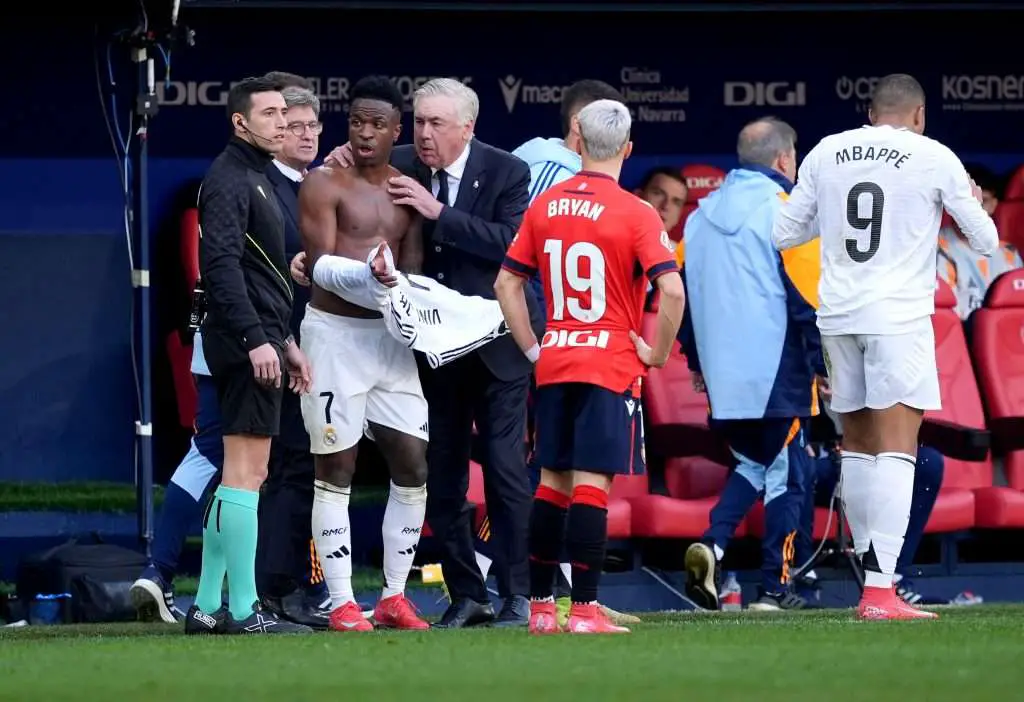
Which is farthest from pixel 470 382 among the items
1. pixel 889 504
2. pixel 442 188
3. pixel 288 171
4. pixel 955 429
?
pixel 955 429

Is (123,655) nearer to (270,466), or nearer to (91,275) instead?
(270,466)

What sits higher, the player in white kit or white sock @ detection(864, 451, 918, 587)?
the player in white kit

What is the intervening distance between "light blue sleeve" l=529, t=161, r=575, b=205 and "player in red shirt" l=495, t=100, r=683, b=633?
1.12m

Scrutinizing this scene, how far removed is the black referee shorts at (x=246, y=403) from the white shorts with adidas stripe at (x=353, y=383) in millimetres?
479

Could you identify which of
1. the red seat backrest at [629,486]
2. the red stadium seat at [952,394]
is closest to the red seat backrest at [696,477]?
the red seat backrest at [629,486]

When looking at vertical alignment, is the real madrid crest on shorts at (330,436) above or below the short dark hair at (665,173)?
below

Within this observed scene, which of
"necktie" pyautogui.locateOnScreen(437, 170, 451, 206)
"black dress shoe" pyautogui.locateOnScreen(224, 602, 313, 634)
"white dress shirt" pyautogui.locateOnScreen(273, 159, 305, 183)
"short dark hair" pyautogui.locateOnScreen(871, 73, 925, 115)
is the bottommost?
"black dress shoe" pyautogui.locateOnScreen(224, 602, 313, 634)

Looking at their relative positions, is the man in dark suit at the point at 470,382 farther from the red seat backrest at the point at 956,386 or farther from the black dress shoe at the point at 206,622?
the red seat backrest at the point at 956,386

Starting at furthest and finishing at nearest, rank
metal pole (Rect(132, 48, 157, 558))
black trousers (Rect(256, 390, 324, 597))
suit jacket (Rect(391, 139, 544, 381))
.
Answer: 1. metal pole (Rect(132, 48, 157, 558))
2. black trousers (Rect(256, 390, 324, 597))
3. suit jacket (Rect(391, 139, 544, 381))

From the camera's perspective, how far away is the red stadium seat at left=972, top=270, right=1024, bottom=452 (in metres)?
10.5

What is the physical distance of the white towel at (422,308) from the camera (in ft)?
24.3

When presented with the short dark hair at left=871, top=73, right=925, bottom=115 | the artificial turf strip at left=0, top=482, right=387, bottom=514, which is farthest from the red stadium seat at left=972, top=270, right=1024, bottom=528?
the short dark hair at left=871, top=73, right=925, bottom=115

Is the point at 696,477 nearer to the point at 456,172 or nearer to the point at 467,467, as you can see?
the point at 467,467

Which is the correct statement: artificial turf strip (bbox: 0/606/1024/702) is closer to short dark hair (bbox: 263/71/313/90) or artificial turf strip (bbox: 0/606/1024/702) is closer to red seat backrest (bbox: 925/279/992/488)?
short dark hair (bbox: 263/71/313/90)
